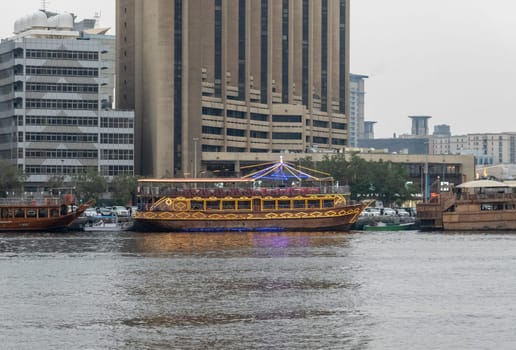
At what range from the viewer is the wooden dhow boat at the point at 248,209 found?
157 metres

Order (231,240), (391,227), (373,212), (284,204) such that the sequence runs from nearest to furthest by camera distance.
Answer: (231,240) < (284,204) < (391,227) < (373,212)

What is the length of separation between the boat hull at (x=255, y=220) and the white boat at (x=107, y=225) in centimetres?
898

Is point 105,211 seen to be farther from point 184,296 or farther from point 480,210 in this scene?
point 184,296

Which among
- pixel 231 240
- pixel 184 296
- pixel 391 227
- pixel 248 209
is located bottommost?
pixel 184 296

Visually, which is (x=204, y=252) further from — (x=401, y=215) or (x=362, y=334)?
(x=401, y=215)

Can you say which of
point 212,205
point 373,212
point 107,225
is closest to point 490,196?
point 212,205

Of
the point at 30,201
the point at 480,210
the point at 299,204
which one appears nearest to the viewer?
the point at 299,204

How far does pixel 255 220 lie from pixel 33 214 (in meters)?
27.5

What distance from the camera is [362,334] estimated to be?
70062 mm

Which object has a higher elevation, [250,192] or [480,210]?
[250,192]

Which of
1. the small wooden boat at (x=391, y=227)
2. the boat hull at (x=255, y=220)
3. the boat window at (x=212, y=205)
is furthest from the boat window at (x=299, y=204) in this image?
the small wooden boat at (x=391, y=227)

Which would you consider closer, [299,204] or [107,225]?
[299,204]

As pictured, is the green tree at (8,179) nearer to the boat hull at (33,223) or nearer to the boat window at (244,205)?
the boat hull at (33,223)

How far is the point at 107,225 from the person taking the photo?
564 feet
